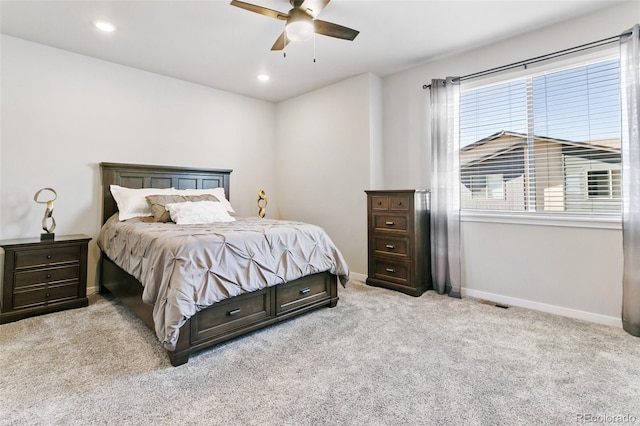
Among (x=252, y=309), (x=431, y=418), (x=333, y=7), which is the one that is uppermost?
(x=333, y=7)

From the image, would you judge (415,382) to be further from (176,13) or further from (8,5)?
(8,5)

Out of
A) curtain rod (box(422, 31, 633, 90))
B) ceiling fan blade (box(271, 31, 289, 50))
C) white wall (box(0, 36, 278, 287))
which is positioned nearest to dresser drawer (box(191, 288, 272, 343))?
ceiling fan blade (box(271, 31, 289, 50))

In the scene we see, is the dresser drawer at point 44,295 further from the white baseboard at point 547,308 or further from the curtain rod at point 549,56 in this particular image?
the curtain rod at point 549,56

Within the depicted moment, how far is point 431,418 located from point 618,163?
262cm

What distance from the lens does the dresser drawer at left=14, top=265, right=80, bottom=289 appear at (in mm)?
2699

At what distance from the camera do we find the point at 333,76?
13.4ft

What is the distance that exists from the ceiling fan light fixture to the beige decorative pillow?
2134mm

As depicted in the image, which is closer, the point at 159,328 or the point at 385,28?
the point at 159,328

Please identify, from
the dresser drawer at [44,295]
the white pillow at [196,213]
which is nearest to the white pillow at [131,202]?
the white pillow at [196,213]

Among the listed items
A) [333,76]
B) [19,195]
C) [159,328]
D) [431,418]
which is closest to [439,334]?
[431,418]

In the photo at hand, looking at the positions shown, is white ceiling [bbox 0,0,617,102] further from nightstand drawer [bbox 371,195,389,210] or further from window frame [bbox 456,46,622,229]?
nightstand drawer [bbox 371,195,389,210]

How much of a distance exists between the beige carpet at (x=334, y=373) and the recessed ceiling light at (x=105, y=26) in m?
2.66

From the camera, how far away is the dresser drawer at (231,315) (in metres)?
2.09

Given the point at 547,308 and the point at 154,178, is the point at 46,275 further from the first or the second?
the point at 547,308
